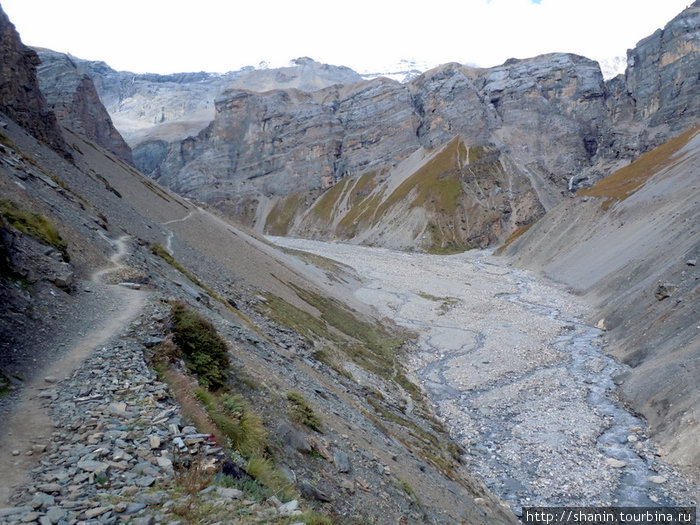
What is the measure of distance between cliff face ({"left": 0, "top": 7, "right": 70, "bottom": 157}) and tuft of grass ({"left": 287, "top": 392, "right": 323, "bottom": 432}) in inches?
1781

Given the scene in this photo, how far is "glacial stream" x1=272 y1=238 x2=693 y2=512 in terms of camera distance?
19812 millimetres

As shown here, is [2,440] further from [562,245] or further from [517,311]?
[562,245]

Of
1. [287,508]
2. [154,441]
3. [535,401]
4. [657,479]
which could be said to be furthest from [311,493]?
[535,401]

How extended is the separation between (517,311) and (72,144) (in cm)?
6100

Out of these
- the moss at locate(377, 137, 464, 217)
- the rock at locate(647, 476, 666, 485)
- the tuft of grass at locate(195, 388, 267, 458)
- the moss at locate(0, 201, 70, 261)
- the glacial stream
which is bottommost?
the glacial stream

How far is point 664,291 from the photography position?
35812 mm

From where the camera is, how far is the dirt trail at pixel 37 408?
696 cm

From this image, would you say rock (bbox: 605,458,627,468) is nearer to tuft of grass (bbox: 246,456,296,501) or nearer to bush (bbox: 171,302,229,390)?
tuft of grass (bbox: 246,456,296,501)

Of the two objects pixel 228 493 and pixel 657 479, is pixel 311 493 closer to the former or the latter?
pixel 228 493

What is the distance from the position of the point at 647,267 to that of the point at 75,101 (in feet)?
394

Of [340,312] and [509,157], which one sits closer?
[340,312]

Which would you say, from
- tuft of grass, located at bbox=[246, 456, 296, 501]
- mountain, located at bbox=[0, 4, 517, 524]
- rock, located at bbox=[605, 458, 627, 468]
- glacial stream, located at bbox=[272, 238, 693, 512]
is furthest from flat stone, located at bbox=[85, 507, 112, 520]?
rock, located at bbox=[605, 458, 627, 468]

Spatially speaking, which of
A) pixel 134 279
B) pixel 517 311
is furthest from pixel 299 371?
pixel 517 311

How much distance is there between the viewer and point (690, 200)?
193 feet
